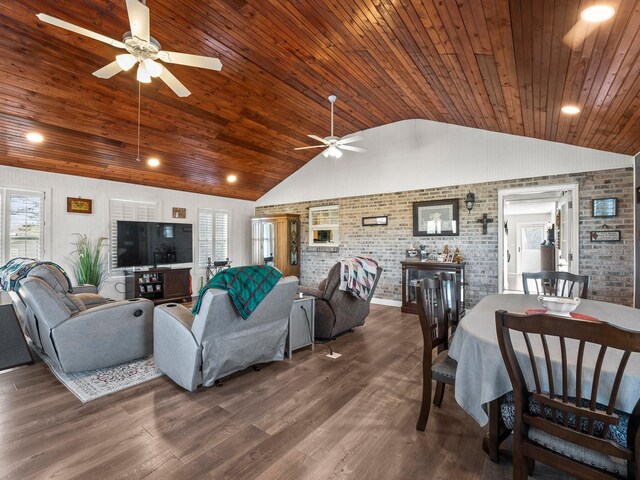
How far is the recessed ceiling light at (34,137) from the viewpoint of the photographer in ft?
14.5

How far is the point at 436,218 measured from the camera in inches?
237

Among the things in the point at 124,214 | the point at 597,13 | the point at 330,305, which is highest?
the point at 597,13

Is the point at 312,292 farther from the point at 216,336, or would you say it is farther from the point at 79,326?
the point at 79,326

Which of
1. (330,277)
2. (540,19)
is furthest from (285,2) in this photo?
(330,277)

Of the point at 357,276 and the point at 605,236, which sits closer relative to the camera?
the point at 357,276

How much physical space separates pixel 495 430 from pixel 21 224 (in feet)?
22.6

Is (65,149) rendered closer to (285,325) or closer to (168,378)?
(168,378)

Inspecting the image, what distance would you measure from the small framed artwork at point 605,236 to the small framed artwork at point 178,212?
7.66m

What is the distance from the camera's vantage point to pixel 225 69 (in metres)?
4.02

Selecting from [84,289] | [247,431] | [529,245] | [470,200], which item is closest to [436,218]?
[470,200]

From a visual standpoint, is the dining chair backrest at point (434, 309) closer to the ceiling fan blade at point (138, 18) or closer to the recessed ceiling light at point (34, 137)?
the ceiling fan blade at point (138, 18)

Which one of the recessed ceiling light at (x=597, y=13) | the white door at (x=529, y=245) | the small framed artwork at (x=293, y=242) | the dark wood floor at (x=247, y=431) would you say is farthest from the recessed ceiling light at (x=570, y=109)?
the white door at (x=529, y=245)

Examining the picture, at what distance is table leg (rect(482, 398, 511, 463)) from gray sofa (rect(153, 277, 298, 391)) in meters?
1.86

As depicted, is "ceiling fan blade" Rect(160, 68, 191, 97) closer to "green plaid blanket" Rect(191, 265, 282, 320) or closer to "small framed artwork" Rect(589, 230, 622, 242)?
"green plaid blanket" Rect(191, 265, 282, 320)
